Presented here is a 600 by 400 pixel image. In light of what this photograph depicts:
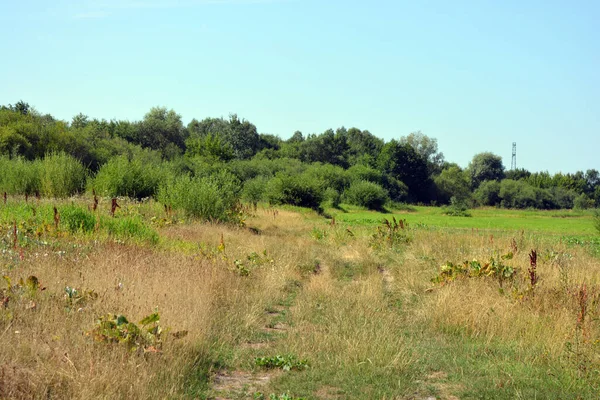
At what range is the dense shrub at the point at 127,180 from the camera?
26.2 meters

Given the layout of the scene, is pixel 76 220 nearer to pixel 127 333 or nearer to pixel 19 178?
pixel 127 333

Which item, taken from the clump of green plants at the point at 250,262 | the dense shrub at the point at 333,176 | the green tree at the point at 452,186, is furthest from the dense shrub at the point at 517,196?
the clump of green plants at the point at 250,262

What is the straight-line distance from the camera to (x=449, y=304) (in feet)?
29.6

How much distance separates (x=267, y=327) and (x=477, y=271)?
14.6 feet

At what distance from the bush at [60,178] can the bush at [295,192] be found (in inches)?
913

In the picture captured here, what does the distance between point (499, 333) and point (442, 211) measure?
194ft

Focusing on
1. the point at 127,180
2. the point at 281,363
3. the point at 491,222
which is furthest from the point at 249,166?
the point at 281,363

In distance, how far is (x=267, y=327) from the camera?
885 cm

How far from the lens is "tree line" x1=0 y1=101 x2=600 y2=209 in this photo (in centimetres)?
→ 2783

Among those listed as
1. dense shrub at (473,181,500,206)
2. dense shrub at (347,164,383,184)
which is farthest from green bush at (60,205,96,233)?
dense shrub at (473,181,500,206)

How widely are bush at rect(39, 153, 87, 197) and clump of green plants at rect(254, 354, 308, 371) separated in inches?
808

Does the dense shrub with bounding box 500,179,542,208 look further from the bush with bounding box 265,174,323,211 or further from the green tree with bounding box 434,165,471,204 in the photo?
the bush with bounding box 265,174,323,211

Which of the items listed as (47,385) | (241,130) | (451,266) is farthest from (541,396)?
(241,130)

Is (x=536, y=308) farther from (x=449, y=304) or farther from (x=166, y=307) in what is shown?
(x=166, y=307)
